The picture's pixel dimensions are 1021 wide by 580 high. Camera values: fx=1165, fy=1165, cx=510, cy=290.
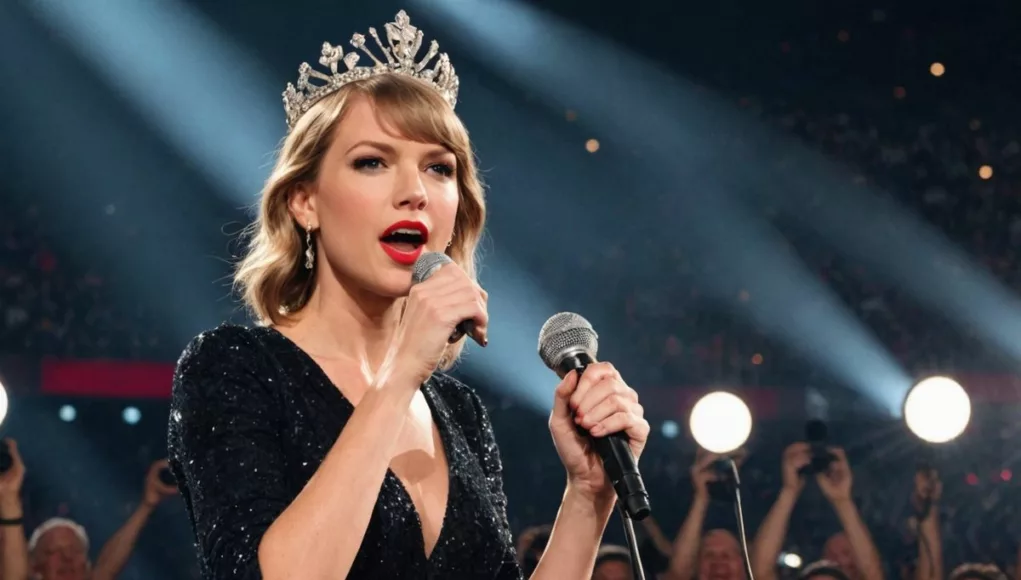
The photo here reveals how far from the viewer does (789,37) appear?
6016 mm

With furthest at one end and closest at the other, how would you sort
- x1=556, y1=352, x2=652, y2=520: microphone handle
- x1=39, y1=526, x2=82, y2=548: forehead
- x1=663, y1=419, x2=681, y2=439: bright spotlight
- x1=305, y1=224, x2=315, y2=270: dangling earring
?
1. x1=663, y1=419, x2=681, y2=439: bright spotlight
2. x1=39, y1=526, x2=82, y2=548: forehead
3. x1=305, y1=224, x2=315, y2=270: dangling earring
4. x1=556, y1=352, x2=652, y2=520: microphone handle

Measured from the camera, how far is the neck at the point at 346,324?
165 cm

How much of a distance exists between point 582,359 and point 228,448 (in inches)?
16.9

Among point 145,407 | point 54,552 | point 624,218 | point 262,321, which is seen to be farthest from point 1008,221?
point 262,321

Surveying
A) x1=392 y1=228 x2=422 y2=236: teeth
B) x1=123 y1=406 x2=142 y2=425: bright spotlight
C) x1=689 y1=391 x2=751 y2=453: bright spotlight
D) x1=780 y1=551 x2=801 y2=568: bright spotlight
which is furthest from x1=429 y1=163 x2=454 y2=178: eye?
x1=123 y1=406 x2=142 y2=425: bright spotlight

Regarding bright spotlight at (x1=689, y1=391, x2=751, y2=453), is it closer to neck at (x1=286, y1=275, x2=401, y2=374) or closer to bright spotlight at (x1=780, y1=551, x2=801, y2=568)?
bright spotlight at (x1=780, y1=551, x2=801, y2=568)

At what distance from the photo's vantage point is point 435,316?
1.30 metres

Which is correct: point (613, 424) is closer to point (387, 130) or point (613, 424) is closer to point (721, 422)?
point (387, 130)

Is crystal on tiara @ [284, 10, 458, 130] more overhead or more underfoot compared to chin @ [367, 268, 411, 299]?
more overhead

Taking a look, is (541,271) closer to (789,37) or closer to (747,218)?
(747,218)

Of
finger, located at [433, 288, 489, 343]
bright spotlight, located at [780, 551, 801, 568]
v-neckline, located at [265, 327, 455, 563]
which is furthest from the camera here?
bright spotlight, located at [780, 551, 801, 568]

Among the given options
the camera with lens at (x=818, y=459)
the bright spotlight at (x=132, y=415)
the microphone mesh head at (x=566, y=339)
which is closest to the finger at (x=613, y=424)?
the microphone mesh head at (x=566, y=339)

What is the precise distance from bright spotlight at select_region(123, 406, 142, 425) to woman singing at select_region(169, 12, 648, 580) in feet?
10.8

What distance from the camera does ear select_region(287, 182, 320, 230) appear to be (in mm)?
1678
